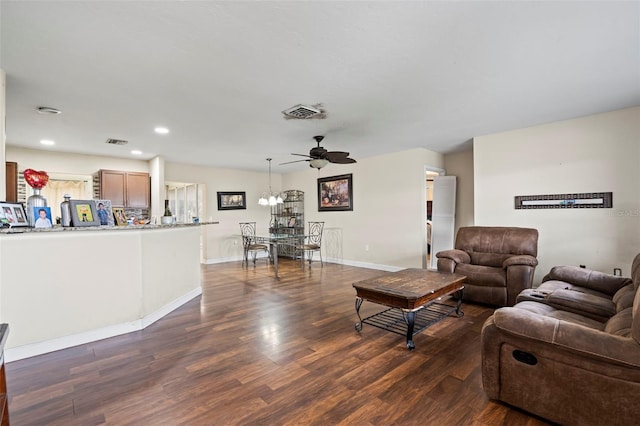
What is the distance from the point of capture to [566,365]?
5.13ft

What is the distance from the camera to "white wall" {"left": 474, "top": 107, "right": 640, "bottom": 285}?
11.8 ft

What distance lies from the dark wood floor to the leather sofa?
0.15m

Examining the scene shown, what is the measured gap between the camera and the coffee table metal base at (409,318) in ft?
8.53

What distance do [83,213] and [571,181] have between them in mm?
5924

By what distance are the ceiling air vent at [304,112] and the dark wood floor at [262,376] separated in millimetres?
2450

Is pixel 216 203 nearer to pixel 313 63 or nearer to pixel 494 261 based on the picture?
pixel 313 63

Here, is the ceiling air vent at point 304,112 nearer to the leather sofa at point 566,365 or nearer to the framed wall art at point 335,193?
the leather sofa at point 566,365

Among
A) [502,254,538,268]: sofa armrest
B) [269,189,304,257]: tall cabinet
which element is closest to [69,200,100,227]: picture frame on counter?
[502,254,538,268]: sofa armrest

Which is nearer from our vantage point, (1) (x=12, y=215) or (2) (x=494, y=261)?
(1) (x=12, y=215)

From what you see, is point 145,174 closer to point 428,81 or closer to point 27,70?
point 27,70

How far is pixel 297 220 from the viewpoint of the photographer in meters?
8.19

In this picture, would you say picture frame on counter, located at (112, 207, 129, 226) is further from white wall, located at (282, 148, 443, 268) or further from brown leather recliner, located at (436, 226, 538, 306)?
white wall, located at (282, 148, 443, 268)

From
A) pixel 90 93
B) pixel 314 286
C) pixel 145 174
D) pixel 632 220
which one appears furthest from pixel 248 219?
pixel 632 220

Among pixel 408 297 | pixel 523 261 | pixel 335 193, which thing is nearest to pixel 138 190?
pixel 335 193
